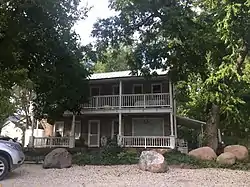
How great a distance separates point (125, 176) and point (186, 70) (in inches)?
417

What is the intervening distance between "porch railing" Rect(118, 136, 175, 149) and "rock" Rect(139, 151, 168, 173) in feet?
24.9

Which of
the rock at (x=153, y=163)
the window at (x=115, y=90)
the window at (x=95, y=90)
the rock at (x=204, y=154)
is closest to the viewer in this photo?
the rock at (x=153, y=163)

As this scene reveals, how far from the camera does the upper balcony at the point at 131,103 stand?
20797mm

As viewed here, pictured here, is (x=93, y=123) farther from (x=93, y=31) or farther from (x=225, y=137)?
(x=225, y=137)

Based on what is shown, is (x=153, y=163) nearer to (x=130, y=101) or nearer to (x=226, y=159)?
(x=226, y=159)

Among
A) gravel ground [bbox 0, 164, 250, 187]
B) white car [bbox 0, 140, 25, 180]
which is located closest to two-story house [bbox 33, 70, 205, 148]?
gravel ground [bbox 0, 164, 250, 187]

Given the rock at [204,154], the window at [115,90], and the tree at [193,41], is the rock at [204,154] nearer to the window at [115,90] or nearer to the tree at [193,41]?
the tree at [193,41]

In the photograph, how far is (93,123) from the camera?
2462 cm

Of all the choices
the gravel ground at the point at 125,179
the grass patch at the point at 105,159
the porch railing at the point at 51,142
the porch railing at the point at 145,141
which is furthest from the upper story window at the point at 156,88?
the gravel ground at the point at 125,179

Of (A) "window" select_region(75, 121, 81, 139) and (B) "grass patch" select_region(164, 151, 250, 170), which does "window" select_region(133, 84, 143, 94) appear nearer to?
(A) "window" select_region(75, 121, 81, 139)

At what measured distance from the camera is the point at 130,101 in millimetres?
21766

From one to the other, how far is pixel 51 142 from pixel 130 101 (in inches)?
276

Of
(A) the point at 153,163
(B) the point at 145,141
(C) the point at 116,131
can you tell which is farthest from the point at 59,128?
(A) the point at 153,163

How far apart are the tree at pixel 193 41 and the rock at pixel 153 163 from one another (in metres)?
6.22
